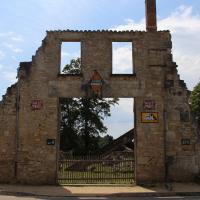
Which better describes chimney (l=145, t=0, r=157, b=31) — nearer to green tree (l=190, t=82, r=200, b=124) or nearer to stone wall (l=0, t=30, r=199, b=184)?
stone wall (l=0, t=30, r=199, b=184)

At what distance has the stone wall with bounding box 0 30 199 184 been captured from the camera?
59.3ft

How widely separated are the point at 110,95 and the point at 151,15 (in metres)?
4.47

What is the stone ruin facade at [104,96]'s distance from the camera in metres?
18.1

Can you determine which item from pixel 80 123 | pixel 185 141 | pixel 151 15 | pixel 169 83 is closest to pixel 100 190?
pixel 185 141

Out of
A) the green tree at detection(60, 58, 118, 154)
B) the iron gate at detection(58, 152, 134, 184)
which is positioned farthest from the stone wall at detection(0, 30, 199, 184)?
the green tree at detection(60, 58, 118, 154)

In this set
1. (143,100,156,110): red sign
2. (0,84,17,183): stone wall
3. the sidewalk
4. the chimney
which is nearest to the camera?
the sidewalk

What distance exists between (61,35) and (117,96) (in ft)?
12.0

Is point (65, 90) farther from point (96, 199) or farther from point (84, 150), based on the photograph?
point (84, 150)

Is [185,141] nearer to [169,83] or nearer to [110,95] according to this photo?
[169,83]

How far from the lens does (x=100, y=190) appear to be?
16.1 meters

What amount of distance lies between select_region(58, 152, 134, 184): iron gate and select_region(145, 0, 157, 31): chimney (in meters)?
6.48

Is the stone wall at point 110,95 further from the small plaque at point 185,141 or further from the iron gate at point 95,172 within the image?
the iron gate at point 95,172

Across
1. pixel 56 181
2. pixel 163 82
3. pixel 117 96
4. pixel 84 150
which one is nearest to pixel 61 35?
pixel 117 96

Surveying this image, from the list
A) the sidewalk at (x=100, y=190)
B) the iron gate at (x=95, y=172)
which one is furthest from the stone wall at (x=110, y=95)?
the iron gate at (x=95, y=172)
